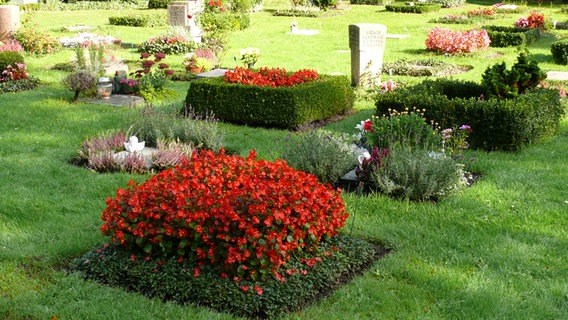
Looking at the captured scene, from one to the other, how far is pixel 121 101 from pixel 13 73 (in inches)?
117

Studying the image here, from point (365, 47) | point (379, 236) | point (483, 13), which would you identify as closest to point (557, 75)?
point (365, 47)

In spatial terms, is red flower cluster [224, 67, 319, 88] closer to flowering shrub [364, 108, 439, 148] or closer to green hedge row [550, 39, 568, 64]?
flowering shrub [364, 108, 439, 148]

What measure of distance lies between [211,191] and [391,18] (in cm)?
2555

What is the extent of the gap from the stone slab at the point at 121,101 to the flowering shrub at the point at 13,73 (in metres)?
2.43

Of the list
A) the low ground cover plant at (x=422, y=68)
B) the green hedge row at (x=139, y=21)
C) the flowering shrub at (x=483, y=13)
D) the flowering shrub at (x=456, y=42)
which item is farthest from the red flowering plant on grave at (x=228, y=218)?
the flowering shrub at (x=483, y=13)

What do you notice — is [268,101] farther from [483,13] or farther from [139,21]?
[483,13]

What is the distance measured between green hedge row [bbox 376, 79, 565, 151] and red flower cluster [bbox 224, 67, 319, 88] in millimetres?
1827

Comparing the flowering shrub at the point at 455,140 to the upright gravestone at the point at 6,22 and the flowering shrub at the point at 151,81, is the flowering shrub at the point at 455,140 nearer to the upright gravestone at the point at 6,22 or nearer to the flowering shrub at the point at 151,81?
the flowering shrub at the point at 151,81

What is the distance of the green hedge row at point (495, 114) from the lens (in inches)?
364

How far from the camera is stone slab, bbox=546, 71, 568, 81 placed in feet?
50.2

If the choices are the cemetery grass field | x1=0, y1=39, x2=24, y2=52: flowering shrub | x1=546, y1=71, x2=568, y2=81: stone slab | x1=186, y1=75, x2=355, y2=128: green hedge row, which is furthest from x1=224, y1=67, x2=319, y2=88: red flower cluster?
x1=0, y1=39, x2=24, y2=52: flowering shrub

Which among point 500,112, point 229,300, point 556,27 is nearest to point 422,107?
point 500,112

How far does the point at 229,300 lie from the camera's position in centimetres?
489

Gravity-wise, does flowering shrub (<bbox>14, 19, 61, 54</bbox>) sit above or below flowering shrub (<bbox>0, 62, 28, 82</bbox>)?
above
